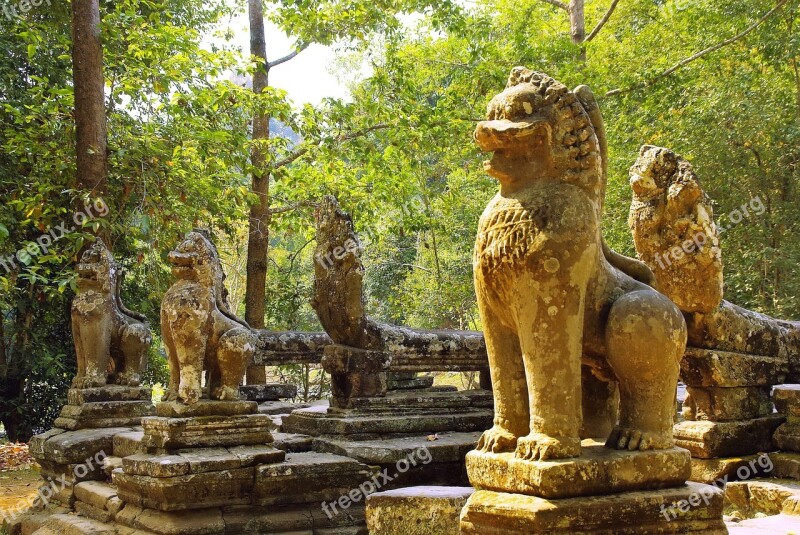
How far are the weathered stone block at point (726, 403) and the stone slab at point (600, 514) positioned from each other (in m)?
2.17

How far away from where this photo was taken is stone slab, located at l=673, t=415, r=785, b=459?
4973 millimetres

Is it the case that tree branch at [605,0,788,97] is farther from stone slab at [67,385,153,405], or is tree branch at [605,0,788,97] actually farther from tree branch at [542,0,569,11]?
stone slab at [67,385,153,405]

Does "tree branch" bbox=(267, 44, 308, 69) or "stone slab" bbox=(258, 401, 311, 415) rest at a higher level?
"tree branch" bbox=(267, 44, 308, 69)

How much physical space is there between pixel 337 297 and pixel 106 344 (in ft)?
8.50

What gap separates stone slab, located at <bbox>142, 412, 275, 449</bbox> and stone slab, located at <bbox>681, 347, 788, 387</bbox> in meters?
3.11

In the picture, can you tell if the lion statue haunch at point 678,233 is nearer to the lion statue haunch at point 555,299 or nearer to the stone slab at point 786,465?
the stone slab at point 786,465

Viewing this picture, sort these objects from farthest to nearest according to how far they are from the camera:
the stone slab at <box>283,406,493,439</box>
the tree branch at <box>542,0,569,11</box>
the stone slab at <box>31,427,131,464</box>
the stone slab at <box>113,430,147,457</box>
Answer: the tree branch at <box>542,0,569,11</box>, the stone slab at <box>31,427,131,464</box>, the stone slab at <box>283,406,493,439</box>, the stone slab at <box>113,430,147,457</box>

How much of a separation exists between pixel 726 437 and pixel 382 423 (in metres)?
2.80

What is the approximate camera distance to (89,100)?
917 cm

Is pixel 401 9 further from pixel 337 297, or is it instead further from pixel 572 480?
pixel 572 480

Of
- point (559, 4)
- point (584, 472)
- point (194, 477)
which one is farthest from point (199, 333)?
Result: point (559, 4)

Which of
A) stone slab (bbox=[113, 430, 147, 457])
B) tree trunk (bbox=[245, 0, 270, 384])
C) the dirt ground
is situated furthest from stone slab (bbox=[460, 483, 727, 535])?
tree trunk (bbox=[245, 0, 270, 384])

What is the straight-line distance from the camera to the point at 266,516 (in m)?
5.42
